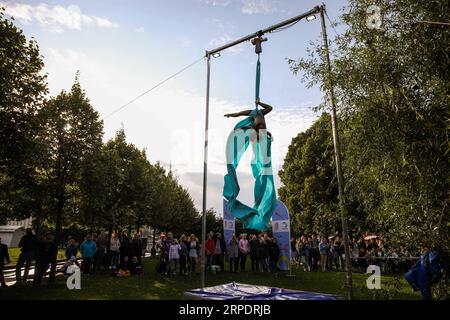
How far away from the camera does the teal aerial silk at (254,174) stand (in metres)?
8.25

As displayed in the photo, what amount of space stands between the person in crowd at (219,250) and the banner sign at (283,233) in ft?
7.88

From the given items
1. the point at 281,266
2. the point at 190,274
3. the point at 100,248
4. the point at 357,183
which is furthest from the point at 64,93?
the point at 357,183

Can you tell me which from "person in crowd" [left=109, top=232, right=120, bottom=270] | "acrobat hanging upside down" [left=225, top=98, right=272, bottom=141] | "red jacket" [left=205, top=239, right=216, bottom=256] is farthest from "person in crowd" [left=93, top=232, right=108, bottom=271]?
"acrobat hanging upside down" [left=225, top=98, right=272, bottom=141]

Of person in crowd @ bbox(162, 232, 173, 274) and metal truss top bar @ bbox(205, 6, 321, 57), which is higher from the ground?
metal truss top bar @ bbox(205, 6, 321, 57)

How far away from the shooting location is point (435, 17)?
22.5 ft

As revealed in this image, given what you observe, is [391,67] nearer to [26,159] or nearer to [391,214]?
[391,214]

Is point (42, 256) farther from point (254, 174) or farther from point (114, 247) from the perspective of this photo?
point (254, 174)

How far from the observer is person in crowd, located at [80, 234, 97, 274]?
14227mm

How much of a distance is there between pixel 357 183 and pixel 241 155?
270cm

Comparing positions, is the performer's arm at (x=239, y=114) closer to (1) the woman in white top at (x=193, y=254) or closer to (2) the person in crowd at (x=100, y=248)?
(1) the woman in white top at (x=193, y=254)

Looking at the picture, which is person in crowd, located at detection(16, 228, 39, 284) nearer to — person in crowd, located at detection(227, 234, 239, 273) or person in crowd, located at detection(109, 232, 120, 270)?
person in crowd, located at detection(109, 232, 120, 270)

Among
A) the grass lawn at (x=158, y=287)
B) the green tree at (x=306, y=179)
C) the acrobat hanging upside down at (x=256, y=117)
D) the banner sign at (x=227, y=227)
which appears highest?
the green tree at (x=306, y=179)

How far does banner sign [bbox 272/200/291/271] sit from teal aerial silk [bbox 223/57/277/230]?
7074mm

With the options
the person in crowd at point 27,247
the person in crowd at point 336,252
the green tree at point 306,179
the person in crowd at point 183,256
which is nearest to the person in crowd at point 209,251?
the person in crowd at point 183,256
